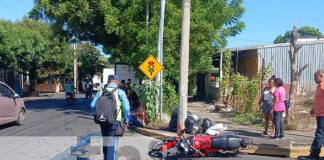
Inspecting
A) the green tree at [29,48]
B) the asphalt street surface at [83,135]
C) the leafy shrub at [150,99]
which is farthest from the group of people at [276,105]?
the green tree at [29,48]

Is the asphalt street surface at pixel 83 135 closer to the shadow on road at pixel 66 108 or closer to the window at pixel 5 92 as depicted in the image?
the window at pixel 5 92

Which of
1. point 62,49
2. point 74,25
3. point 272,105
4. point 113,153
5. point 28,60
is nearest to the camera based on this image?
point 113,153

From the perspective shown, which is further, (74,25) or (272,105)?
(74,25)

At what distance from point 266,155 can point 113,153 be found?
161 inches

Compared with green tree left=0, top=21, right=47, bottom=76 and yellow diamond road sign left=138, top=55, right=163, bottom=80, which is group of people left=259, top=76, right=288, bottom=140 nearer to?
yellow diamond road sign left=138, top=55, right=163, bottom=80

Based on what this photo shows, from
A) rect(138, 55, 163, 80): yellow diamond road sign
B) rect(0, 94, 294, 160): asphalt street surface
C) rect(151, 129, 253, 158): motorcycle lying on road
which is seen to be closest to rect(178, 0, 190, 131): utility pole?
rect(0, 94, 294, 160): asphalt street surface

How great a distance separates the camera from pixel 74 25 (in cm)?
2248

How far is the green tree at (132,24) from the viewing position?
1941cm

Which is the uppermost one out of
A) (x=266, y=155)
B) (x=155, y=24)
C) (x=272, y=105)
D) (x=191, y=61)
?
(x=155, y=24)

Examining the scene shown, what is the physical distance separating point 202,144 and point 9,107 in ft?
26.1

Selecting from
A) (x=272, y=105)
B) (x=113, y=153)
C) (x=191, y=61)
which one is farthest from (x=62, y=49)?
(x=113, y=153)

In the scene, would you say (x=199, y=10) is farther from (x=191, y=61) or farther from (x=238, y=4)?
(x=238, y=4)

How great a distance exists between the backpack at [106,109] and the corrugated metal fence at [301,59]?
18447 millimetres

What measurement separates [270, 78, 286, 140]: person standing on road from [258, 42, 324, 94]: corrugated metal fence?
1363cm
